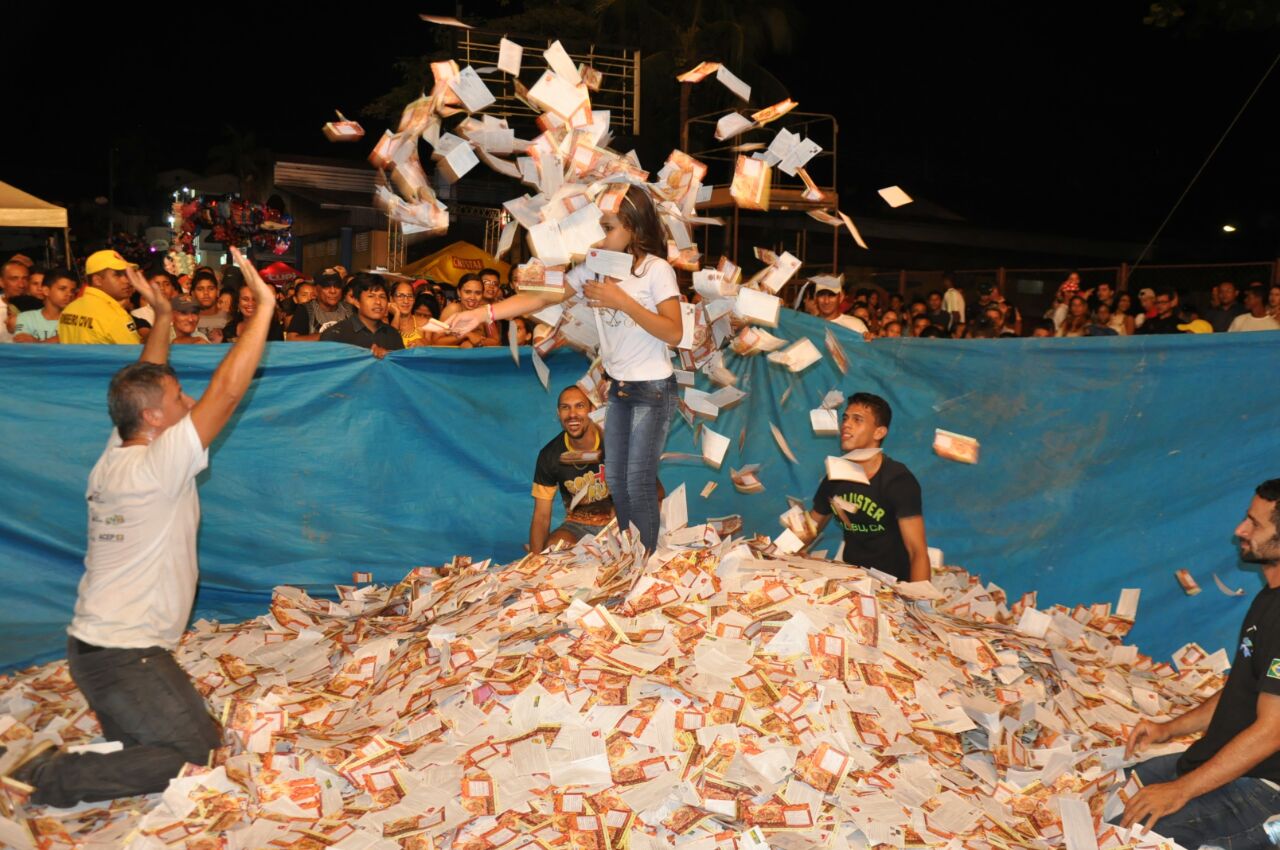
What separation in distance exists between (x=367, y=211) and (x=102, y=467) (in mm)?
24567

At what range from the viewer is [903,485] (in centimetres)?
523

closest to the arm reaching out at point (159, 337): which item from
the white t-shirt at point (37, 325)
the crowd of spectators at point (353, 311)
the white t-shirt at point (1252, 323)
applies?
the crowd of spectators at point (353, 311)

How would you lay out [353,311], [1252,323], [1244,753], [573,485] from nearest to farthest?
[1244,753] → [573,485] → [353,311] → [1252,323]

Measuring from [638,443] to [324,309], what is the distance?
375 centimetres

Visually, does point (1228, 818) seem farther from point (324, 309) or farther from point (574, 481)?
point (324, 309)

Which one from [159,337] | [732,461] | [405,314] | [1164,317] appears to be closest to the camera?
[159,337]

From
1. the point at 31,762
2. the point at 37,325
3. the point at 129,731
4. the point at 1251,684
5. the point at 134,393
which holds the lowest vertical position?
the point at 31,762

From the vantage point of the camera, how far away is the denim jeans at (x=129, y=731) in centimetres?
361

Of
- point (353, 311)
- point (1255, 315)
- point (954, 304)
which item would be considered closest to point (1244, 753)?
point (353, 311)

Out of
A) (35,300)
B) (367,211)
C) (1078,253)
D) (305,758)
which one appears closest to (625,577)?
(305,758)

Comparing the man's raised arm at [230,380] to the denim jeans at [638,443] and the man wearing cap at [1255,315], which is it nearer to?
the denim jeans at [638,443]

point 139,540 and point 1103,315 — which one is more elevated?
point 1103,315

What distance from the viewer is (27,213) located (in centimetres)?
1117

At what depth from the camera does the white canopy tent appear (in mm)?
11070
